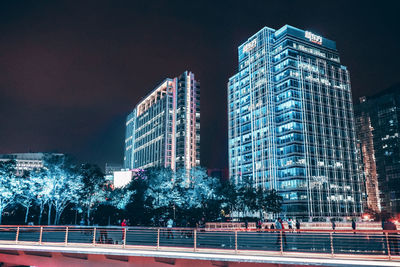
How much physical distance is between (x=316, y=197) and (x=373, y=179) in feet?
259

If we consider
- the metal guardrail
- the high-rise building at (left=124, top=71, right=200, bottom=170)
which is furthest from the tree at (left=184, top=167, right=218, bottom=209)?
the high-rise building at (left=124, top=71, right=200, bottom=170)

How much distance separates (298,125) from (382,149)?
248ft

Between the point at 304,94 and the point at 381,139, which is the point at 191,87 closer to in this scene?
the point at 304,94

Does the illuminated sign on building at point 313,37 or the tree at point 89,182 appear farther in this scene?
the illuminated sign on building at point 313,37

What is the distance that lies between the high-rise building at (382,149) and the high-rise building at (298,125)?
46.9 m

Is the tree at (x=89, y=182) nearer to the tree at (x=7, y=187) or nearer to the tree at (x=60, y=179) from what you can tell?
the tree at (x=60, y=179)

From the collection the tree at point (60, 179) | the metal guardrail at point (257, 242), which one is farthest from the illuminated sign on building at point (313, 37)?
the metal guardrail at point (257, 242)

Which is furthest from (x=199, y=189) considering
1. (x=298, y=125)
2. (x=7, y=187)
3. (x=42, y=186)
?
(x=298, y=125)

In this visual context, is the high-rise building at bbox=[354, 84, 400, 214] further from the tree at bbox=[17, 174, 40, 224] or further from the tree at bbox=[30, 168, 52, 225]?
the tree at bbox=[17, 174, 40, 224]

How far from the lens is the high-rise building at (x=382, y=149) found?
154250mm

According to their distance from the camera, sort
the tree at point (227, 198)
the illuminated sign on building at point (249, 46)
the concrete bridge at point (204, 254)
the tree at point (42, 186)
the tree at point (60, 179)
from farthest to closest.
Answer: the illuminated sign on building at point (249, 46)
the tree at point (227, 198)
the tree at point (60, 179)
the tree at point (42, 186)
the concrete bridge at point (204, 254)

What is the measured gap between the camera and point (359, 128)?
7111 inches

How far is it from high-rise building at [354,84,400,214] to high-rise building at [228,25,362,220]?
46.9 metres

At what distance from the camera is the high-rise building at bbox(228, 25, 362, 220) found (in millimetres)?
108125
